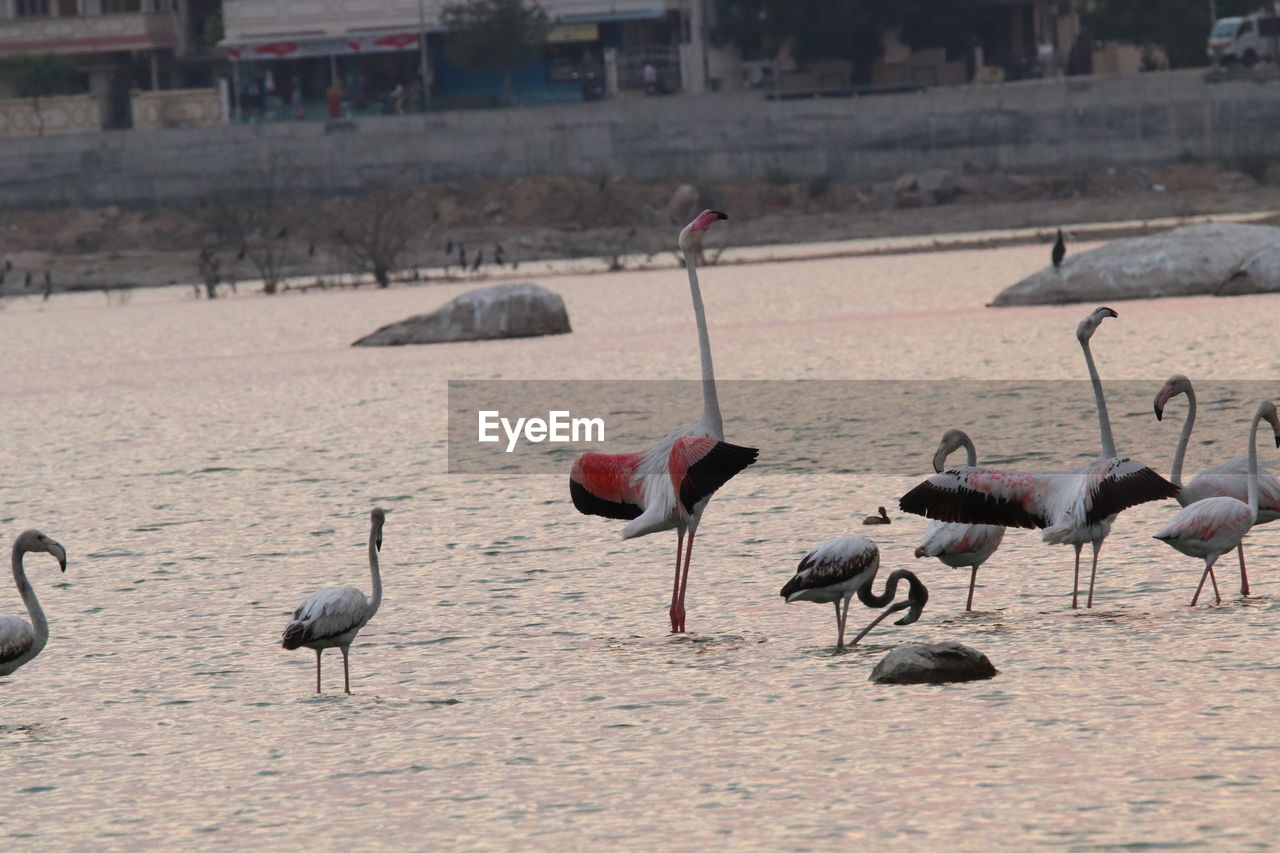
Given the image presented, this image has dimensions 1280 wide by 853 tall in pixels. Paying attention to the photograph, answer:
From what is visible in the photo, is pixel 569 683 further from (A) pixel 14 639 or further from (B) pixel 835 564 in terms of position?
(A) pixel 14 639

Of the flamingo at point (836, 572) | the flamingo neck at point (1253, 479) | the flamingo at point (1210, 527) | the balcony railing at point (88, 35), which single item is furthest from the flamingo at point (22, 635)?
the balcony railing at point (88, 35)

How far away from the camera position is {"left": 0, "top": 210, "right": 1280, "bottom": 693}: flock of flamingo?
7223 millimetres

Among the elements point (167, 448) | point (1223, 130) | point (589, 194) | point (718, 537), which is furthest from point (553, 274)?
point (718, 537)

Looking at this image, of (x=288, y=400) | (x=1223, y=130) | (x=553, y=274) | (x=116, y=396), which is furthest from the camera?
(x=1223, y=130)

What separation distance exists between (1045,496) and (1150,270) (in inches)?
722

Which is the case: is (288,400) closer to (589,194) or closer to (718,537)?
(718,537)

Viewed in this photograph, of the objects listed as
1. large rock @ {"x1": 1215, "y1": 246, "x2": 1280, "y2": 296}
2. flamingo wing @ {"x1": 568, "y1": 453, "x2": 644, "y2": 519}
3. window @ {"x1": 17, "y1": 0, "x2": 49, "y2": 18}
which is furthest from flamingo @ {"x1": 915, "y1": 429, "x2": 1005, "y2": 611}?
window @ {"x1": 17, "y1": 0, "x2": 49, "y2": 18}

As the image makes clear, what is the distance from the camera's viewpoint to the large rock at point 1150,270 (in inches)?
993

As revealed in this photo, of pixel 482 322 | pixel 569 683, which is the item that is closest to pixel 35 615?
pixel 569 683

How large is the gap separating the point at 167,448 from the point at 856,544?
9.44 meters

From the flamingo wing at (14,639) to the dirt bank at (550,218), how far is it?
39.8 m

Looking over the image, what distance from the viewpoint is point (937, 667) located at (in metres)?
7.21

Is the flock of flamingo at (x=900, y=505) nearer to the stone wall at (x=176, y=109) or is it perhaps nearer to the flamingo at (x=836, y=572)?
the flamingo at (x=836, y=572)

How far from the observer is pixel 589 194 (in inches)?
2164
